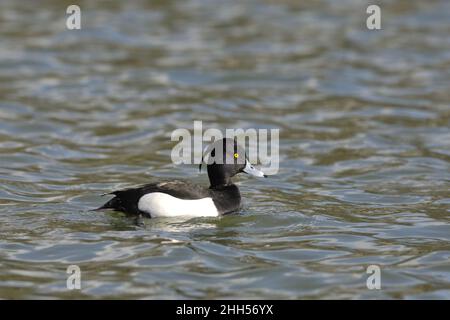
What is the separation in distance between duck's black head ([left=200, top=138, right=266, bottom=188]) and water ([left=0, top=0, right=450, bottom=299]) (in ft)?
1.40

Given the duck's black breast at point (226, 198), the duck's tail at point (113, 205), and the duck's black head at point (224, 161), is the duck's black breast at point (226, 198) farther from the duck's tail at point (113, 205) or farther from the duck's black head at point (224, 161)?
the duck's tail at point (113, 205)

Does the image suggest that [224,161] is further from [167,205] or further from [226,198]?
[167,205]

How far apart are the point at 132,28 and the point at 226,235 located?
33.5 ft

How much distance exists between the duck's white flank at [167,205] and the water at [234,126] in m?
0.09

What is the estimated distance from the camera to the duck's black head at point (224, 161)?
9.97 m

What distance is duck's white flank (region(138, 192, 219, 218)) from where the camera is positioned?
9266 mm

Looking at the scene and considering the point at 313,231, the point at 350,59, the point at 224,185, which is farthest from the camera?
the point at 350,59

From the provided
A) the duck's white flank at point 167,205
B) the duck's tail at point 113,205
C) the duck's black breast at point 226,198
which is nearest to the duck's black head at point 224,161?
the duck's black breast at point 226,198

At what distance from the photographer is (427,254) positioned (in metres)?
8.79

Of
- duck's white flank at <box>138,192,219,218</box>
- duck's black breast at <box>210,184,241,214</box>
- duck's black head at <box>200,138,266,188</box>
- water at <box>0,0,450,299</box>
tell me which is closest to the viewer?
water at <box>0,0,450,299</box>

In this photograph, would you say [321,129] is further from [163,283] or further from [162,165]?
[163,283]

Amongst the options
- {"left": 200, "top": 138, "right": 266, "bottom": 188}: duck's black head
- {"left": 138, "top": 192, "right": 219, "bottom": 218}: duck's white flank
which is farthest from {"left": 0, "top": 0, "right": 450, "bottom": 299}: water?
{"left": 200, "top": 138, "right": 266, "bottom": 188}: duck's black head

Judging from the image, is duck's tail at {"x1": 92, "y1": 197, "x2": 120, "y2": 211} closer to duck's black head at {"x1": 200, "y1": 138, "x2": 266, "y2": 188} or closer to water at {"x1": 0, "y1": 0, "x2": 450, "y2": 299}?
water at {"x1": 0, "y1": 0, "x2": 450, "y2": 299}
